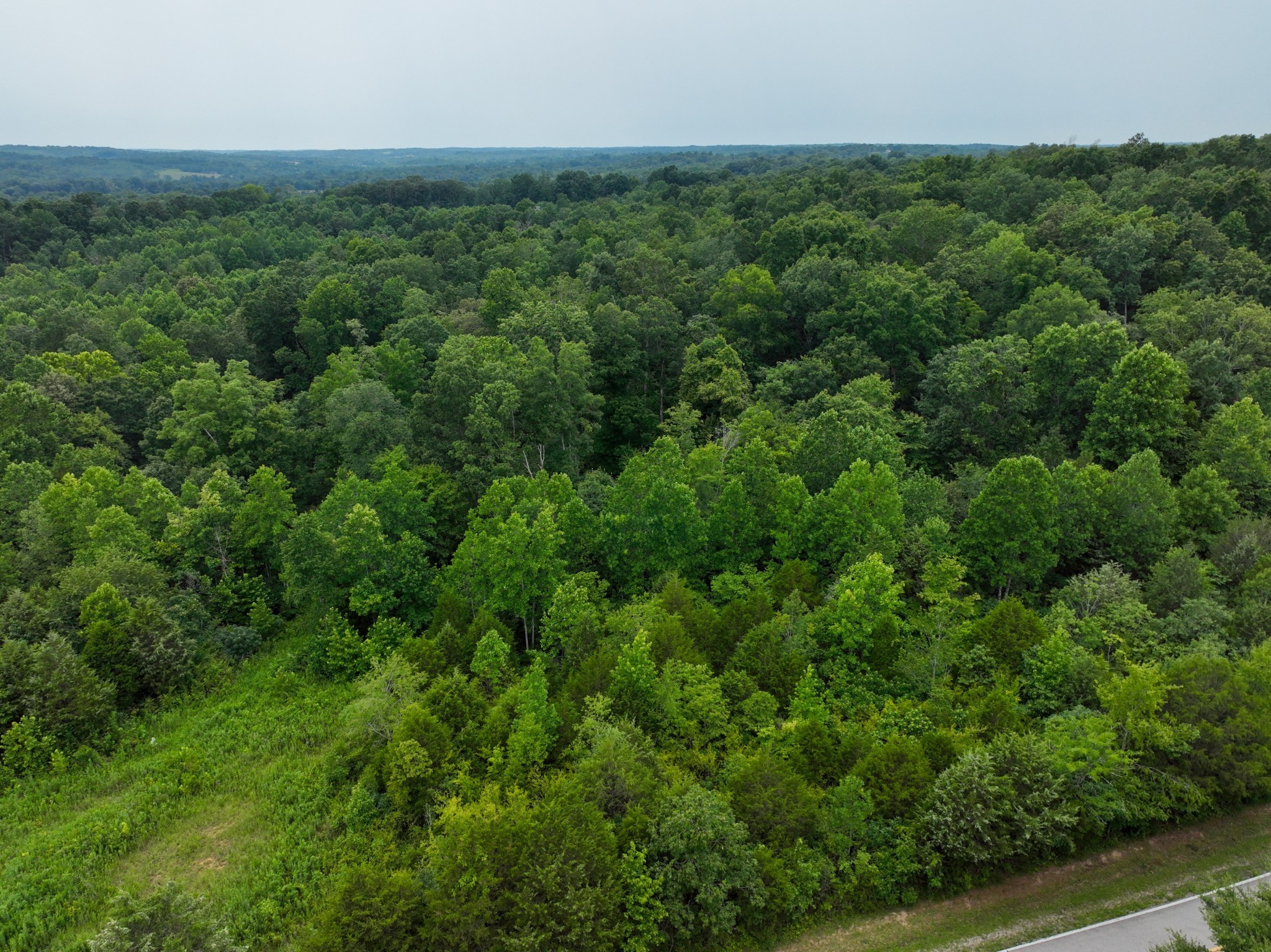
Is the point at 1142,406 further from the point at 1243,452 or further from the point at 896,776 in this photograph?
the point at 896,776

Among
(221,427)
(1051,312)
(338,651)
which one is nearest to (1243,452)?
(1051,312)

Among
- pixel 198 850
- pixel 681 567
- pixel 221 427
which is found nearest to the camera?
pixel 198 850

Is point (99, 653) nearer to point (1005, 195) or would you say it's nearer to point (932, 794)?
point (932, 794)

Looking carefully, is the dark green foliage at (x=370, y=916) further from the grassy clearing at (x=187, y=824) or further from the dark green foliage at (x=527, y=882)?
the grassy clearing at (x=187, y=824)

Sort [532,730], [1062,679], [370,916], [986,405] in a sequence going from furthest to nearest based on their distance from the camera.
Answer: [986,405] < [1062,679] < [532,730] < [370,916]

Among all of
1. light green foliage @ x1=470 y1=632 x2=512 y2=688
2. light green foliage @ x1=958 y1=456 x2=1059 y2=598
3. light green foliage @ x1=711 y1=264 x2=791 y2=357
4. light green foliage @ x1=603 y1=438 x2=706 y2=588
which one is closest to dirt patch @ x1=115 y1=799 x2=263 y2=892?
light green foliage @ x1=470 y1=632 x2=512 y2=688

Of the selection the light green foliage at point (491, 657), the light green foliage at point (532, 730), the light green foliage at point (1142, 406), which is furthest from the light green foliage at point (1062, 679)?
the light green foliage at point (491, 657)

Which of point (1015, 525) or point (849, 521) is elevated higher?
point (1015, 525)

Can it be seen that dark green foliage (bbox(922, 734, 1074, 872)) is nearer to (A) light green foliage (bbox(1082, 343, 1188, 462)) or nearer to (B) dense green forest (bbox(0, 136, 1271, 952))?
(B) dense green forest (bbox(0, 136, 1271, 952))
